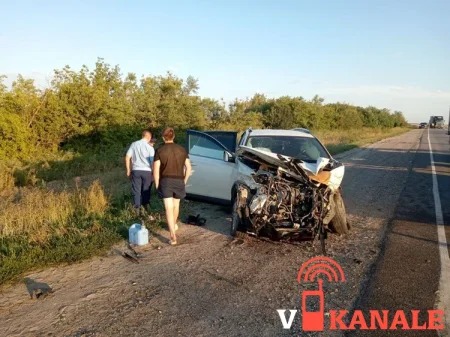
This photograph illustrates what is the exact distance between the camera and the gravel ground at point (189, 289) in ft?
11.5

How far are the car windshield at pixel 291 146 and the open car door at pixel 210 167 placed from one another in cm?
62

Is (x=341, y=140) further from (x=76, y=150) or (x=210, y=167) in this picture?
(x=210, y=167)

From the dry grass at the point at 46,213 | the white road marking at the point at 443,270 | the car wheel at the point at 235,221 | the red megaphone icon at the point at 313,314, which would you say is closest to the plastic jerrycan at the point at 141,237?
the dry grass at the point at 46,213

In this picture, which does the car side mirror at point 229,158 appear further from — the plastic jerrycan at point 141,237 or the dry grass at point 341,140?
the dry grass at point 341,140

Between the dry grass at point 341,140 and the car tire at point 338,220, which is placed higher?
the dry grass at point 341,140

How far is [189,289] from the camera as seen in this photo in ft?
14.0

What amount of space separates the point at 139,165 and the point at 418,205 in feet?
20.4

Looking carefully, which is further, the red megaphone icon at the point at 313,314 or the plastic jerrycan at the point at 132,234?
the plastic jerrycan at the point at 132,234

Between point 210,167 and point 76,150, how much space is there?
13.5 meters

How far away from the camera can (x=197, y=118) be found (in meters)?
25.7

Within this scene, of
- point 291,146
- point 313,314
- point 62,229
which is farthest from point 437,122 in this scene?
point 313,314

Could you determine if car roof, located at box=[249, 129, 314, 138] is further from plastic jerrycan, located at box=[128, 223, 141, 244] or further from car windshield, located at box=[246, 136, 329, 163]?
plastic jerrycan, located at box=[128, 223, 141, 244]

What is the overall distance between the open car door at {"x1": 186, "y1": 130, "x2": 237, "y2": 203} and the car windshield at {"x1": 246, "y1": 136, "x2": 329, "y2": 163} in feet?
2.03

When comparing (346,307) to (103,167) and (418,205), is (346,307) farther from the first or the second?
(103,167)
